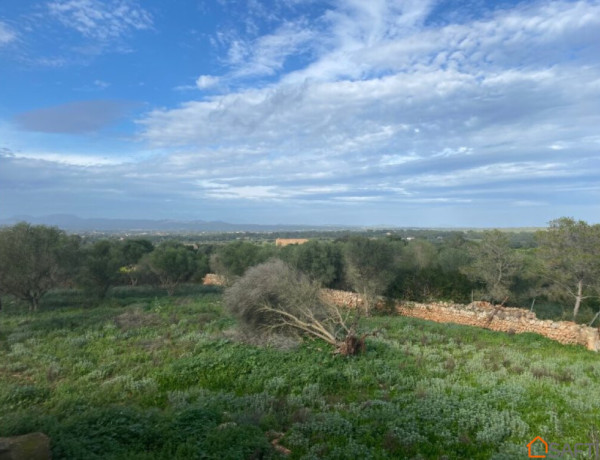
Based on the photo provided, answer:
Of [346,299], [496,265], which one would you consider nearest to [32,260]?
[346,299]

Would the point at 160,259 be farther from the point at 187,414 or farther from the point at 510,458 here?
the point at 510,458

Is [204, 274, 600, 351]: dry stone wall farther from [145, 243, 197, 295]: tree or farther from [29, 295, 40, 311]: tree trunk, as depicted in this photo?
[29, 295, 40, 311]: tree trunk

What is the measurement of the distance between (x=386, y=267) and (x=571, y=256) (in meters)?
9.45

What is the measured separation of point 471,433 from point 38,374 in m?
11.2

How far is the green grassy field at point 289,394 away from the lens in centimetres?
576

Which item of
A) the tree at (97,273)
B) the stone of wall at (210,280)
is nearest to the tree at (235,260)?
the stone of wall at (210,280)

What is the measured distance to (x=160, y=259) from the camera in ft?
89.1

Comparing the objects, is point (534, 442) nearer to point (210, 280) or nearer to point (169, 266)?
point (169, 266)

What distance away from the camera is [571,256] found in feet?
56.3

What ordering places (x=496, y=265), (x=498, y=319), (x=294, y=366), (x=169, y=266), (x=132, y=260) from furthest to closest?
1. (x=132, y=260)
2. (x=169, y=266)
3. (x=496, y=265)
4. (x=498, y=319)
5. (x=294, y=366)

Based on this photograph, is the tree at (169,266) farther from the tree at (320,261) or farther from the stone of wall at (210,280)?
the tree at (320,261)

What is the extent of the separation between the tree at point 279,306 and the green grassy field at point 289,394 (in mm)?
1079

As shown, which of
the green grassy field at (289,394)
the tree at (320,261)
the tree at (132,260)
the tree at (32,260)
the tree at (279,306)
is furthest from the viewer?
the tree at (132,260)

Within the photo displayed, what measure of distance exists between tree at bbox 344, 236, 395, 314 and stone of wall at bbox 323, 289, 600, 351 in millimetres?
1158
